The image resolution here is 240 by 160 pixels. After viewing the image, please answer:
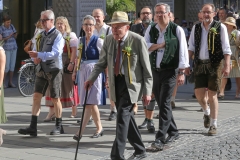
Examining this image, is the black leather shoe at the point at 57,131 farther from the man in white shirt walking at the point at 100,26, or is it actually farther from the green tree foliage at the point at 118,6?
the green tree foliage at the point at 118,6

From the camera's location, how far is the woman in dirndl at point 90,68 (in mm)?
9297

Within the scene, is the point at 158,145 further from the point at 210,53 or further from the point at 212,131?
the point at 210,53

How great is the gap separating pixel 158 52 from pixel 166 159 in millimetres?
1664

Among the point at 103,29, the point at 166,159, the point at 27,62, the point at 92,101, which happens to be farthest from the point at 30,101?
the point at 166,159

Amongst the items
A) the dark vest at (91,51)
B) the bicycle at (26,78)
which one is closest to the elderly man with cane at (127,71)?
the dark vest at (91,51)

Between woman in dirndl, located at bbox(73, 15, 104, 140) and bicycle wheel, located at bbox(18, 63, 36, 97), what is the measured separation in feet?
16.8

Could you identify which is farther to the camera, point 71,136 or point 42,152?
point 71,136

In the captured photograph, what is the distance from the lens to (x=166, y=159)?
8.10 m

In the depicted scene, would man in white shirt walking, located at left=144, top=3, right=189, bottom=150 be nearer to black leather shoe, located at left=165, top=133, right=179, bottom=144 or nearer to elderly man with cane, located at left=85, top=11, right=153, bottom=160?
black leather shoe, located at left=165, top=133, right=179, bottom=144

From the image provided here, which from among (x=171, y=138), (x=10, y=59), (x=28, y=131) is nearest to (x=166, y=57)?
(x=171, y=138)

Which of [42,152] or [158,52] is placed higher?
[158,52]

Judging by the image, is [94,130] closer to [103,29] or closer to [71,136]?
[71,136]

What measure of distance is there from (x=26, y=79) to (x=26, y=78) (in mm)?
33

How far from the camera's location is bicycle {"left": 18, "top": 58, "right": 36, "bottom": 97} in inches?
581
